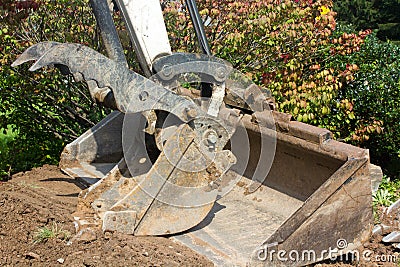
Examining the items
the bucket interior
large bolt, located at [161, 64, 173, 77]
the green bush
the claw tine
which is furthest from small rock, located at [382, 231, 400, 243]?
the claw tine

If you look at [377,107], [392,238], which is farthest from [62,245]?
[377,107]

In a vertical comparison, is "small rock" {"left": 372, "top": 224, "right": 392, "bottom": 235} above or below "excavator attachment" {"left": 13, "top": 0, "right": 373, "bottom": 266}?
below

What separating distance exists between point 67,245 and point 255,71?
310 cm

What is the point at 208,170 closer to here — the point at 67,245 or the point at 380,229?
the point at 67,245

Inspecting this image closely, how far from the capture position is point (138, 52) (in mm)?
4379

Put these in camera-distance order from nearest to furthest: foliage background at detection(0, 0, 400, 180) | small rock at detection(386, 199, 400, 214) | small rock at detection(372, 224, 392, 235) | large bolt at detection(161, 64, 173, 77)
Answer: large bolt at detection(161, 64, 173, 77) < small rock at detection(372, 224, 392, 235) < small rock at detection(386, 199, 400, 214) < foliage background at detection(0, 0, 400, 180)

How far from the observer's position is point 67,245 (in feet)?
13.1

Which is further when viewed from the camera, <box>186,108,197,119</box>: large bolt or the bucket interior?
the bucket interior

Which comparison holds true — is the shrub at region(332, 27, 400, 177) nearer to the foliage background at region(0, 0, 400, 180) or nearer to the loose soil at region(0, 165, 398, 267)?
the foliage background at region(0, 0, 400, 180)

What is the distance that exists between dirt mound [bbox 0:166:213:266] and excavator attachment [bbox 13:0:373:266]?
0.13m

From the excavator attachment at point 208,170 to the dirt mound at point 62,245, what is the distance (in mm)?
131

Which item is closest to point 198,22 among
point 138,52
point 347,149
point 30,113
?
point 138,52

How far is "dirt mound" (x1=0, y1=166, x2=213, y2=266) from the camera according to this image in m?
3.84

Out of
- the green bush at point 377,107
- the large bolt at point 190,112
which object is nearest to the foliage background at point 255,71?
the green bush at point 377,107
